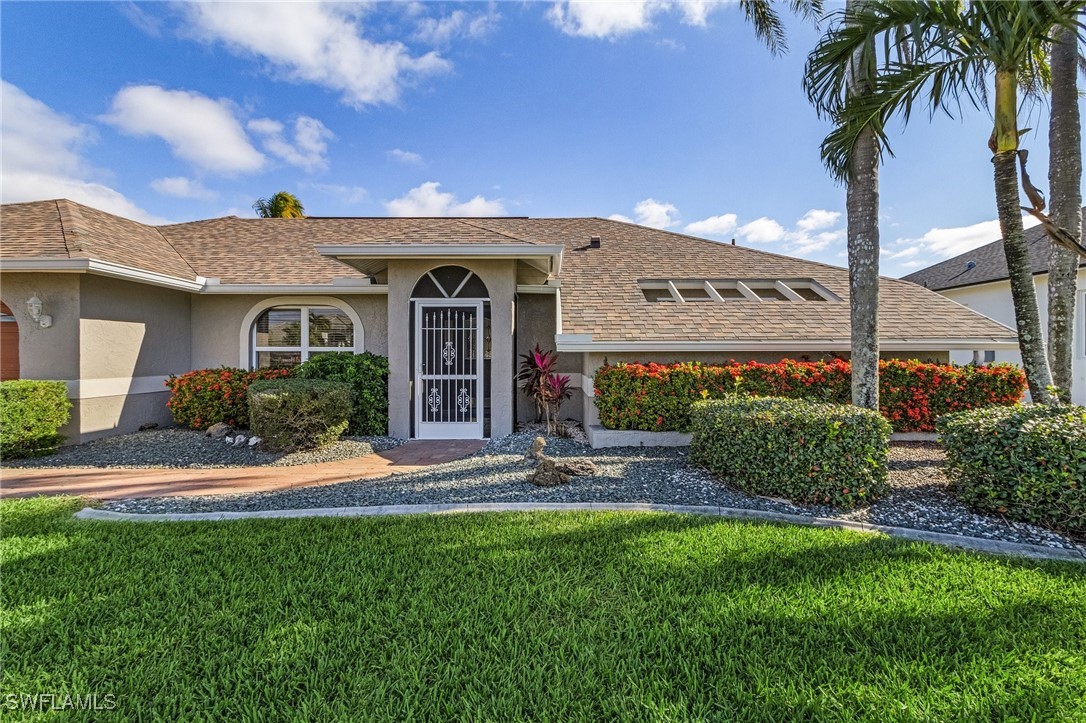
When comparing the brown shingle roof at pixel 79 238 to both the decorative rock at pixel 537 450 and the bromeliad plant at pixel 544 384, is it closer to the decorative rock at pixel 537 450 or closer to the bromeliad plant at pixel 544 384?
the bromeliad plant at pixel 544 384

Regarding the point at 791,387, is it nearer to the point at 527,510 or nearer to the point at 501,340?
the point at 501,340

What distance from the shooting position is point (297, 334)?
1105 cm

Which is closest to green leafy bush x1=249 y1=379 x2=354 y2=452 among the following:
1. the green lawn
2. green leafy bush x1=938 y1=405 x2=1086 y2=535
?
the green lawn

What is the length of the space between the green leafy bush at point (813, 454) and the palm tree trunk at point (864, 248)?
117 cm

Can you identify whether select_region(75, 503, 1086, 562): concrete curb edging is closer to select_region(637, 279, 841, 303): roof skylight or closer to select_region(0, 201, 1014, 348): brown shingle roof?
select_region(0, 201, 1014, 348): brown shingle roof

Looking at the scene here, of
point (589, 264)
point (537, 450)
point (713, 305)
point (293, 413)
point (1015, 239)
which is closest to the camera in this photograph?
point (1015, 239)

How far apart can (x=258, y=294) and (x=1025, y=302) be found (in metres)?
14.5

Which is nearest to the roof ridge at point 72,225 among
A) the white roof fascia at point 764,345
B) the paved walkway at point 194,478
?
the paved walkway at point 194,478

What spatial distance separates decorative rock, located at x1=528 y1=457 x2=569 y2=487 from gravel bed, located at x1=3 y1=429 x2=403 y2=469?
12.2 feet

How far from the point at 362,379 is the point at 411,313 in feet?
5.61

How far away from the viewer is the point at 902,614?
3.02 meters

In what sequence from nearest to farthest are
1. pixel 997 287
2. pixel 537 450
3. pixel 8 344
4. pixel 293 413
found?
pixel 537 450
pixel 293 413
pixel 8 344
pixel 997 287

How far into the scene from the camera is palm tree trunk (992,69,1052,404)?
220 inches

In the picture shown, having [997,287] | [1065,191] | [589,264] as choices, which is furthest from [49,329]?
[997,287]
